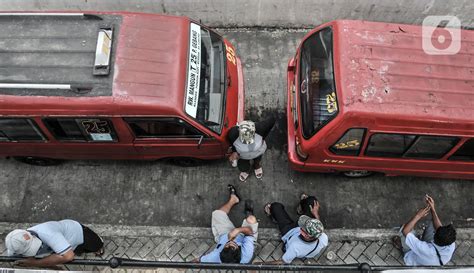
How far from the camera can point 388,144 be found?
540cm

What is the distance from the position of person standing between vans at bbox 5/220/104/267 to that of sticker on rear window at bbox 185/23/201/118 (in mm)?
2283

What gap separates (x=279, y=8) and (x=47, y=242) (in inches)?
239

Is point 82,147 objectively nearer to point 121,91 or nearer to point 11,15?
point 121,91

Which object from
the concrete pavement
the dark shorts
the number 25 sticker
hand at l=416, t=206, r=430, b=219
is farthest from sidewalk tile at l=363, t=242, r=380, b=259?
the dark shorts

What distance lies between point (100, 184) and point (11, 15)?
9.87 feet

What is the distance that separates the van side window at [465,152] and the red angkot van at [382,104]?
0.02 meters

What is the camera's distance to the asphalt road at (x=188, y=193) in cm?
621

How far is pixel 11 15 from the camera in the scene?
5.62m

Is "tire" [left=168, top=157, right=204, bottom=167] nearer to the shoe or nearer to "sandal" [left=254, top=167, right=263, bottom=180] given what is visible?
"sandal" [left=254, top=167, right=263, bottom=180]

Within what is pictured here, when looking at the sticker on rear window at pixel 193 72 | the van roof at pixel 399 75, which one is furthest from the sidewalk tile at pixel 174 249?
the van roof at pixel 399 75

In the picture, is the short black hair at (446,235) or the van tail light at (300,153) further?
the van tail light at (300,153)

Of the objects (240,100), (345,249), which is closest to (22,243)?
(240,100)

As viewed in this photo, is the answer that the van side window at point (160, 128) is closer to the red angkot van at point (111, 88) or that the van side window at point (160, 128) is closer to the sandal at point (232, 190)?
the red angkot van at point (111, 88)

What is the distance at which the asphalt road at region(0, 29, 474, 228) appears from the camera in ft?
20.4
